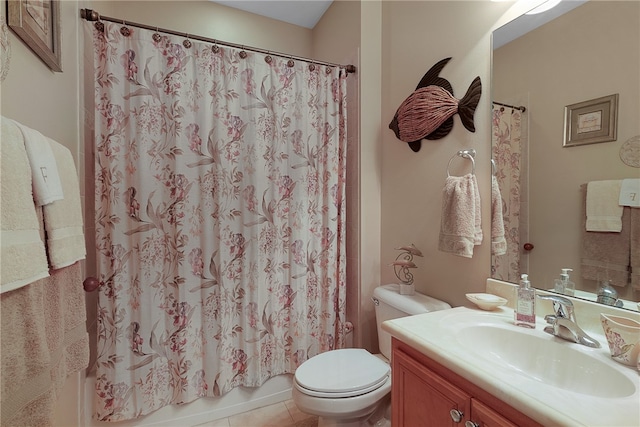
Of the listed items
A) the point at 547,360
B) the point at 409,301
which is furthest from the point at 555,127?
the point at 409,301

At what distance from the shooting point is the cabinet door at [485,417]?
624mm

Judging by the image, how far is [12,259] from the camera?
0.57m

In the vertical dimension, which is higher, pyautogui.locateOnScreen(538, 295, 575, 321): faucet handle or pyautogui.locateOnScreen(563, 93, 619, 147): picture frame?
pyautogui.locateOnScreen(563, 93, 619, 147): picture frame

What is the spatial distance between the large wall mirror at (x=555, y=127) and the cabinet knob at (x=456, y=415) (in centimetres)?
59

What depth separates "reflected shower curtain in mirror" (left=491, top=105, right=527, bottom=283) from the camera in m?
1.10

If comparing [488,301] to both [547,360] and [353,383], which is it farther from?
[353,383]

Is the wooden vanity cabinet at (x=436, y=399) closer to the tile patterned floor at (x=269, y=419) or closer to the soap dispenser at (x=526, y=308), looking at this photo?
the soap dispenser at (x=526, y=308)

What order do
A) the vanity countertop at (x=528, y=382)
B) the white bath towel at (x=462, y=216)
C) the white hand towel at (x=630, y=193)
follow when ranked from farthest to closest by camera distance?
the white bath towel at (x=462, y=216), the white hand towel at (x=630, y=193), the vanity countertop at (x=528, y=382)

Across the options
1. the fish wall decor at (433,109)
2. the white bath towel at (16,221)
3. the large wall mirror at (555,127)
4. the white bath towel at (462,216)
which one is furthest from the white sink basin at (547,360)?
the white bath towel at (16,221)

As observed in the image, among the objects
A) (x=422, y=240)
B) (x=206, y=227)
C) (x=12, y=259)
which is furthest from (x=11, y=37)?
(x=422, y=240)

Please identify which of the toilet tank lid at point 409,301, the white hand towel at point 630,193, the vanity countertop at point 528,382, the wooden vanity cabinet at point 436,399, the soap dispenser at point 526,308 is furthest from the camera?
the toilet tank lid at point 409,301

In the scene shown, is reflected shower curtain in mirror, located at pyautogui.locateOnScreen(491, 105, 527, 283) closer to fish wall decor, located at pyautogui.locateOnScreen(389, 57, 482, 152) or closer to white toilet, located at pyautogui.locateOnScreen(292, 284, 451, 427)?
fish wall decor, located at pyautogui.locateOnScreen(389, 57, 482, 152)

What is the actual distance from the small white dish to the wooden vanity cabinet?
15.3 inches

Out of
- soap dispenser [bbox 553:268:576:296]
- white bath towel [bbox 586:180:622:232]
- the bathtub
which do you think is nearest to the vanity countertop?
soap dispenser [bbox 553:268:576:296]
